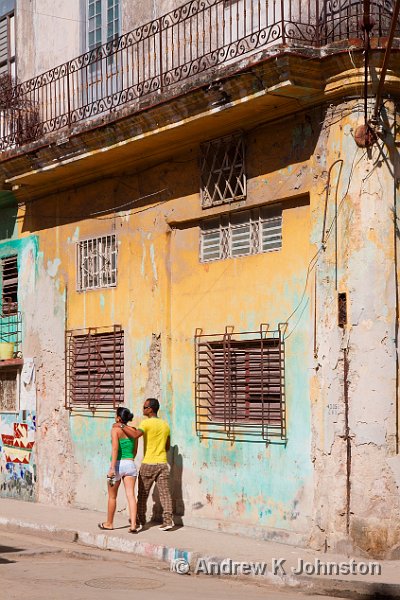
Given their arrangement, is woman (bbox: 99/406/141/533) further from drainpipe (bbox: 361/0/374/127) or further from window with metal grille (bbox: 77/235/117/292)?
drainpipe (bbox: 361/0/374/127)

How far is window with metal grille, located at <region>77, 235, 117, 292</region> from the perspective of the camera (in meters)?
15.1

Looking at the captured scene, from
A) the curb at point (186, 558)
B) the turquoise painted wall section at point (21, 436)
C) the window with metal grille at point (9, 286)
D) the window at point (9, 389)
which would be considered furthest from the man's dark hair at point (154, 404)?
the window with metal grille at point (9, 286)

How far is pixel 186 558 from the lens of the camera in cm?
1105

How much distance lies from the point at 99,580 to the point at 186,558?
1.25 metres

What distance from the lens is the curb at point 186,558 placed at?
9547 millimetres

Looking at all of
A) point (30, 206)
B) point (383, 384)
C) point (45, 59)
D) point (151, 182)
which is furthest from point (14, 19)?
point (383, 384)

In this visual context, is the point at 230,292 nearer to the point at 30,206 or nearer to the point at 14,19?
the point at 30,206

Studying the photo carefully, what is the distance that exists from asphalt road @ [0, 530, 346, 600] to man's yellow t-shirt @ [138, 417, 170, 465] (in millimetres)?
1339

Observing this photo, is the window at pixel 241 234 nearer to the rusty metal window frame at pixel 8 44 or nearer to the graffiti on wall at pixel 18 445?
the graffiti on wall at pixel 18 445

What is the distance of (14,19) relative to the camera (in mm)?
17500

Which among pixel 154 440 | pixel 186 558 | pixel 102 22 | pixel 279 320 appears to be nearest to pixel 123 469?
pixel 154 440

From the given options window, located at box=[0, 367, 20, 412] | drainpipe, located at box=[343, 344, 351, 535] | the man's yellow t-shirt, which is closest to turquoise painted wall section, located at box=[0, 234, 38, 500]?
window, located at box=[0, 367, 20, 412]

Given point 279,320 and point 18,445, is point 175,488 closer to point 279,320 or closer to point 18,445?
point 279,320

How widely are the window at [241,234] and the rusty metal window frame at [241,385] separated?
900mm
